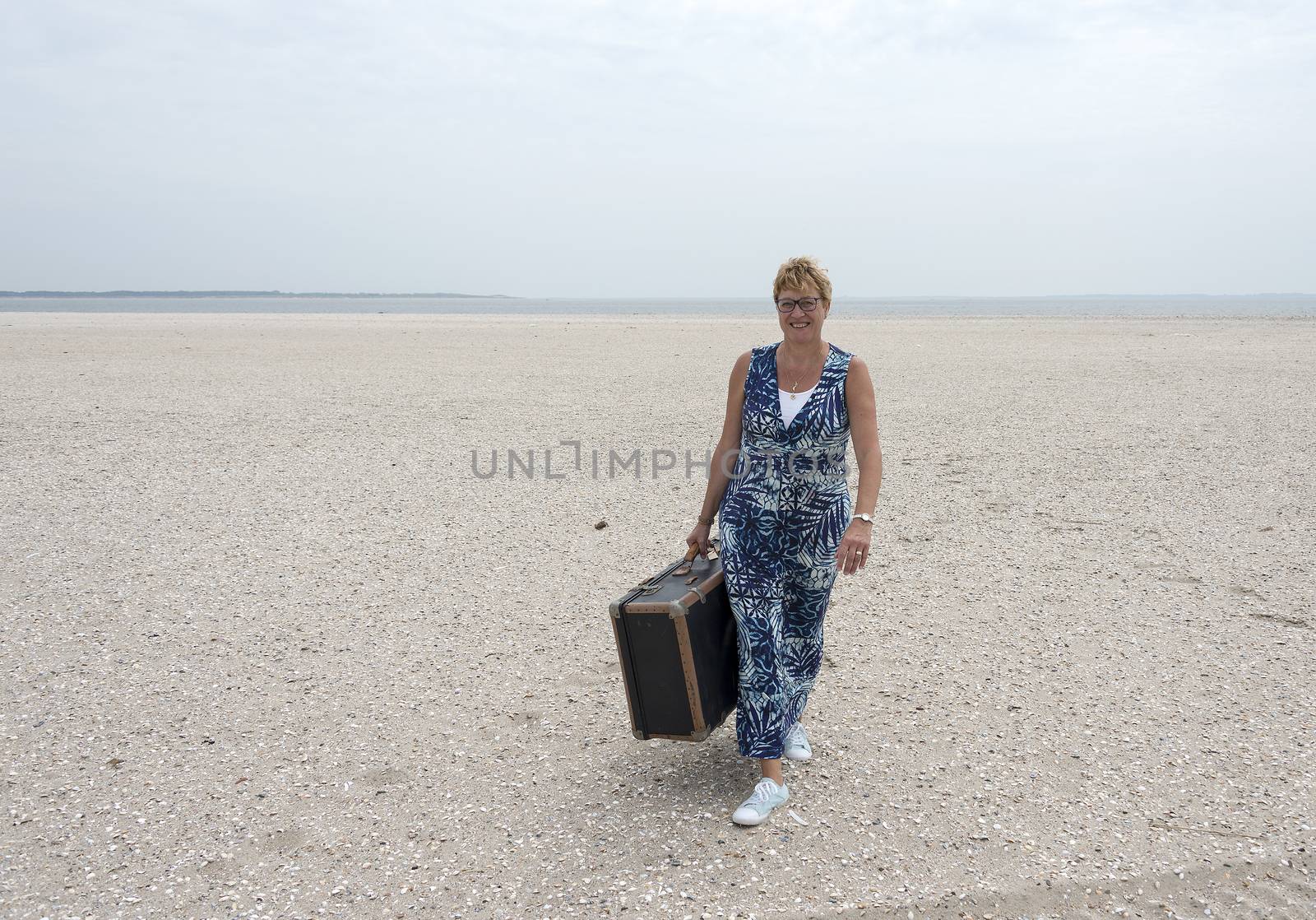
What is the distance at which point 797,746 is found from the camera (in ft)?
12.5

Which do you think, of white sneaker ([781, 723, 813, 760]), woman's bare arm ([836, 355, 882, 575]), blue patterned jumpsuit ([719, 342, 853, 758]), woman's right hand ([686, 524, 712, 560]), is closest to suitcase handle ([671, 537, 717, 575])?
woman's right hand ([686, 524, 712, 560])

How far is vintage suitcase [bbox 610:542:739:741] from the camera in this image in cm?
337

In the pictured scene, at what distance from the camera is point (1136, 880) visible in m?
3.02

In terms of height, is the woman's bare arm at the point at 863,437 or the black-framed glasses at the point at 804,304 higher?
the black-framed glasses at the point at 804,304

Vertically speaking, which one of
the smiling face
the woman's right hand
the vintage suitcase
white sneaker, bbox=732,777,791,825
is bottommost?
white sneaker, bbox=732,777,791,825

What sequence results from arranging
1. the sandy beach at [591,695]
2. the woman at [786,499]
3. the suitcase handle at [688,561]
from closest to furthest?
the sandy beach at [591,695] → the woman at [786,499] → the suitcase handle at [688,561]

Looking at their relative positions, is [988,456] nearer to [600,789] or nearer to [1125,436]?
[1125,436]

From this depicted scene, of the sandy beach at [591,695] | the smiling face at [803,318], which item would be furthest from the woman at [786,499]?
the sandy beach at [591,695]

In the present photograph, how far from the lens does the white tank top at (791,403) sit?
11.3 ft

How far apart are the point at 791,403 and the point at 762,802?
1.37 m

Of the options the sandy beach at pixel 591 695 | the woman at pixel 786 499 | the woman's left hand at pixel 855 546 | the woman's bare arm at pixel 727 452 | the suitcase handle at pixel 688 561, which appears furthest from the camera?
the suitcase handle at pixel 688 561

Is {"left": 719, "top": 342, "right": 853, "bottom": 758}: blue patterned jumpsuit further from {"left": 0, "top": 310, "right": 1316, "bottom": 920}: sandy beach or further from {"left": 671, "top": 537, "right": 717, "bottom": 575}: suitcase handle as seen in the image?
{"left": 0, "top": 310, "right": 1316, "bottom": 920}: sandy beach

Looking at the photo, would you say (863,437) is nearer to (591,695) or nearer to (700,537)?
(700,537)

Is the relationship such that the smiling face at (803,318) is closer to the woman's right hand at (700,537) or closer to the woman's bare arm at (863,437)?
the woman's bare arm at (863,437)
